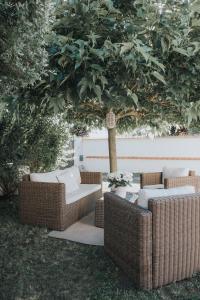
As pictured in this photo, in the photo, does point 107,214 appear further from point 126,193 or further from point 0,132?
point 0,132

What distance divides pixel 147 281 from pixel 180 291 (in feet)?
1.06

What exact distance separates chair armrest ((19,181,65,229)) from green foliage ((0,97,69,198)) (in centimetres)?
128

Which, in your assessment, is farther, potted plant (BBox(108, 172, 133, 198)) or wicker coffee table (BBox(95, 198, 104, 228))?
potted plant (BBox(108, 172, 133, 198))

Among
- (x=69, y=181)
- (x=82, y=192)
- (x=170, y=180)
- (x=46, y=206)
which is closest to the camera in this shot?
(x=46, y=206)

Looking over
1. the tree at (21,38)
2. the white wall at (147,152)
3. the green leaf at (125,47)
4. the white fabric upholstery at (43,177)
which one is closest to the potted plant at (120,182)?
the white fabric upholstery at (43,177)

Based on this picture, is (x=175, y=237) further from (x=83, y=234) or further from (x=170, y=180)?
(x=170, y=180)

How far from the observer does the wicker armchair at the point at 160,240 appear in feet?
9.21

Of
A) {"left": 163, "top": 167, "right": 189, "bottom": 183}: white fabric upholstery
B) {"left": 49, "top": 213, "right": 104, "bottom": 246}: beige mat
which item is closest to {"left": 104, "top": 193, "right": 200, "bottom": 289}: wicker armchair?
{"left": 49, "top": 213, "right": 104, "bottom": 246}: beige mat

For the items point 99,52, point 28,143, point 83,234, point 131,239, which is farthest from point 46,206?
point 99,52

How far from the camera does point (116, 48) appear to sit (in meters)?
3.17

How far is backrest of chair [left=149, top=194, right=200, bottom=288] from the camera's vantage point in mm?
2824

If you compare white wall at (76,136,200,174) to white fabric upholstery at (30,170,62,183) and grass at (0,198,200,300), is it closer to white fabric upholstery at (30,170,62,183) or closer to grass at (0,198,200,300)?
white fabric upholstery at (30,170,62,183)

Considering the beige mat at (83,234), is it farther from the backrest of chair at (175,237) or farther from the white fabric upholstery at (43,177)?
the backrest of chair at (175,237)

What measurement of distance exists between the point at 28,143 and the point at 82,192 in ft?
5.34
